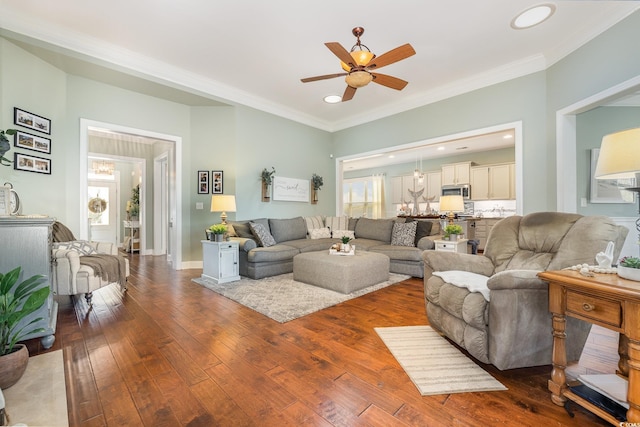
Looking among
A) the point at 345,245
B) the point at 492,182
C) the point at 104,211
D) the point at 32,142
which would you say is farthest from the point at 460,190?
the point at 104,211

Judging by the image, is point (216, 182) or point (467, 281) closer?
point (467, 281)

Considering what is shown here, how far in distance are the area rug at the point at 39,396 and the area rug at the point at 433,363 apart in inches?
74.8

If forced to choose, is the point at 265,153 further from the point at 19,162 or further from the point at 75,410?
the point at 75,410

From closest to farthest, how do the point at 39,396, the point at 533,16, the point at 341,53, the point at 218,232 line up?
the point at 39,396, the point at 341,53, the point at 533,16, the point at 218,232

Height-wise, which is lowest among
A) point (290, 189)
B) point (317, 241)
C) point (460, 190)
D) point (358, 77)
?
point (317, 241)

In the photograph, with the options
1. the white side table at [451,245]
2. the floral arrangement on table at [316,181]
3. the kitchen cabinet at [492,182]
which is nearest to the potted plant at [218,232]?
the floral arrangement on table at [316,181]

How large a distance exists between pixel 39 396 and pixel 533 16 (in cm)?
519

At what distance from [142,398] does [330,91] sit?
4819mm

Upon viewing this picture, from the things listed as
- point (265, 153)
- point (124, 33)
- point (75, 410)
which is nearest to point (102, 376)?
point (75, 410)

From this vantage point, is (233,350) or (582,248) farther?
(233,350)

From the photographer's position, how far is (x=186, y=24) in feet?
10.2

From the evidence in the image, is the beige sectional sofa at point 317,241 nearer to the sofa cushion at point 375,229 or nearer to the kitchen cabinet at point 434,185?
the sofa cushion at point 375,229

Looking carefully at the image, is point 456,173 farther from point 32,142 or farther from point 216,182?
point 32,142

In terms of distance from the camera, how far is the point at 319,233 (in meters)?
5.71
